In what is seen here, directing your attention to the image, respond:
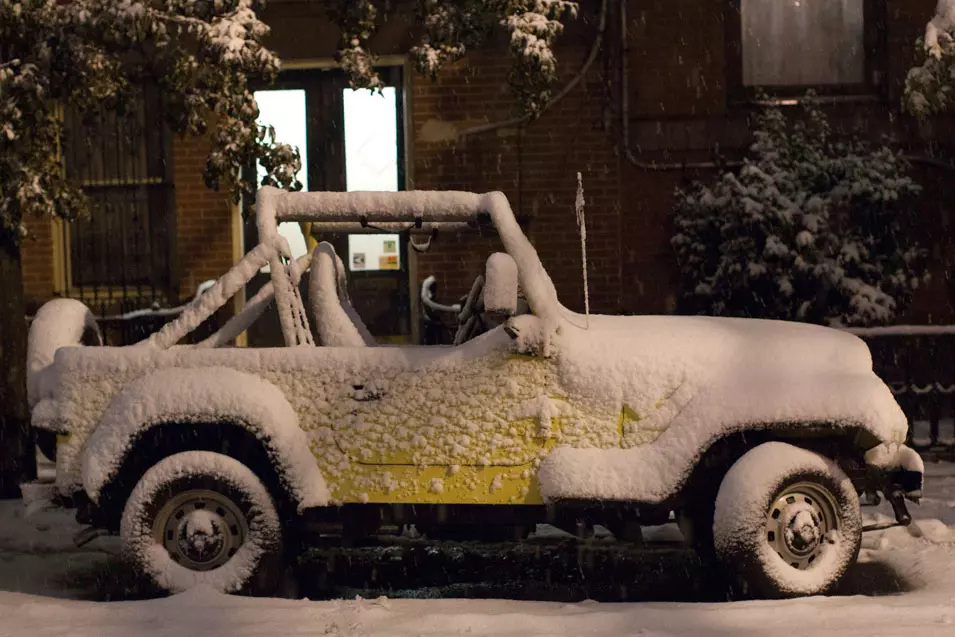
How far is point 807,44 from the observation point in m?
14.0

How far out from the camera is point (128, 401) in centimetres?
638

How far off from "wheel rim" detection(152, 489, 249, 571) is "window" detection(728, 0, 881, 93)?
906 centimetres

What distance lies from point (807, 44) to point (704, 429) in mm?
8890

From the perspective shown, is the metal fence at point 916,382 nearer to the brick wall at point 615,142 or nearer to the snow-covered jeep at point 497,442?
the brick wall at point 615,142

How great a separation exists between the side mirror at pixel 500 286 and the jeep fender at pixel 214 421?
1.16 meters

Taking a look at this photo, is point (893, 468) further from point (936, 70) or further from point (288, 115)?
point (288, 115)

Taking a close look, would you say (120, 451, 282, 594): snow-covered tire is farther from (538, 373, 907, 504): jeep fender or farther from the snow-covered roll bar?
(538, 373, 907, 504): jeep fender

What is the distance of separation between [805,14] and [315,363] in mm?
9456

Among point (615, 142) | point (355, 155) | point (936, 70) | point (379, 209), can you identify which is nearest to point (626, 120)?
point (615, 142)

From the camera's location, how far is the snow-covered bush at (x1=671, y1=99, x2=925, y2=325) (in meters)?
11.7

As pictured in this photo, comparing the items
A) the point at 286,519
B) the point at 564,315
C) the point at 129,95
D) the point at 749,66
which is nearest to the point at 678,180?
the point at 749,66

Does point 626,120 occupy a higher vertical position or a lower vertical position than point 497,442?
higher

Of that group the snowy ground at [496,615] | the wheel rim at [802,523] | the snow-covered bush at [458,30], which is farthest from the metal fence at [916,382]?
the wheel rim at [802,523]

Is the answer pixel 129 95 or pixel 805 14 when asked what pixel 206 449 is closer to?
pixel 129 95
